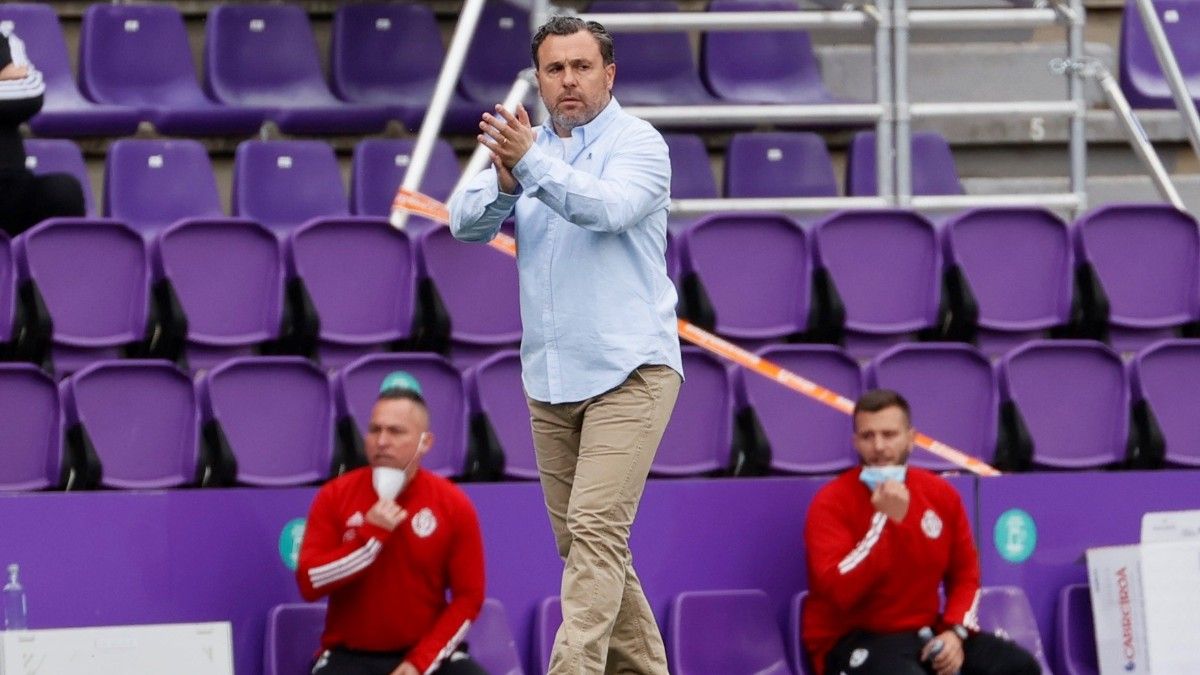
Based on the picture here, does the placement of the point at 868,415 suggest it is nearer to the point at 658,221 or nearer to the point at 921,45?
the point at 658,221

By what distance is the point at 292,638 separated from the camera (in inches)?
232

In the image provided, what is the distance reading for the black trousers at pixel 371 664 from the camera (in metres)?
5.62

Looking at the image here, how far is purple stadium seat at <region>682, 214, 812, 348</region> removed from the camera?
23.2 ft

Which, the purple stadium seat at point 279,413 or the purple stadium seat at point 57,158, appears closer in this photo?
the purple stadium seat at point 279,413

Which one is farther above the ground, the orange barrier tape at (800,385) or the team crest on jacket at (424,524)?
the orange barrier tape at (800,385)

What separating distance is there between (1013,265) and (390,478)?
2578 mm

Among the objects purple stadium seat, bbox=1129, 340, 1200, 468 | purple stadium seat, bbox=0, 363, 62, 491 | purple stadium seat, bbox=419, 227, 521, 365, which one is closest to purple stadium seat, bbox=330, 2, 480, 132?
purple stadium seat, bbox=419, 227, 521, 365

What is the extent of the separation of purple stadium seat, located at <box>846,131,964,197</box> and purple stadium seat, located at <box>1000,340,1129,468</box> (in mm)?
1773

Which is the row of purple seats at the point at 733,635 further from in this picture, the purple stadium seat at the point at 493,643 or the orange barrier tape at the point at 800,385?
the orange barrier tape at the point at 800,385

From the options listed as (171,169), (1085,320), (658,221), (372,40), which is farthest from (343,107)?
(658,221)

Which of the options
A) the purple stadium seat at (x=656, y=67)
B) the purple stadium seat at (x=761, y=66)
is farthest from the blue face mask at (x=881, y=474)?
the purple stadium seat at (x=761, y=66)

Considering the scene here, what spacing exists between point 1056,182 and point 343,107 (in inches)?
117

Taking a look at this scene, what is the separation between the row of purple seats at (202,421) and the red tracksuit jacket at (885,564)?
43.8 inches

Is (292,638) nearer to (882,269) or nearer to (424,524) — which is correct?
(424,524)
